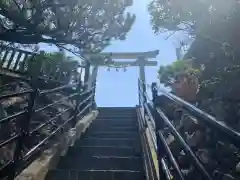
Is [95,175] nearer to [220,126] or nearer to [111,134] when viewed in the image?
[111,134]

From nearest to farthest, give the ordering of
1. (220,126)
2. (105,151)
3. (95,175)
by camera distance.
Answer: (220,126) < (95,175) < (105,151)

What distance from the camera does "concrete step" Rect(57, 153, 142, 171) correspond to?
374 centimetres

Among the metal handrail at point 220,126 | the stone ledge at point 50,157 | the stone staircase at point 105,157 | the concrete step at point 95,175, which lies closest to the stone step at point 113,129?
the stone staircase at point 105,157

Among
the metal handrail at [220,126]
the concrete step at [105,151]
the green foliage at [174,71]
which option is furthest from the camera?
the green foliage at [174,71]

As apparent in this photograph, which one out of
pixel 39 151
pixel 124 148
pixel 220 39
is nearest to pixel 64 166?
pixel 39 151

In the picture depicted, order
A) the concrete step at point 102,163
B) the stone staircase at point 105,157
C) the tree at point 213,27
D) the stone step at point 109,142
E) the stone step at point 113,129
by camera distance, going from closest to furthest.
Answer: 1. the tree at point 213,27
2. the stone staircase at point 105,157
3. the concrete step at point 102,163
4. the stone step at point 109,142
5. the stone step at point 113,129

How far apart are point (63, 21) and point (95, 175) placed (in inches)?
103

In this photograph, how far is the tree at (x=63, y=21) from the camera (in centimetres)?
440

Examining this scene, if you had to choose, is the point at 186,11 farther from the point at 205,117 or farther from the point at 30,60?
the point at 30,60

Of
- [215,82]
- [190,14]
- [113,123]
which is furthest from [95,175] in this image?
[113,123]

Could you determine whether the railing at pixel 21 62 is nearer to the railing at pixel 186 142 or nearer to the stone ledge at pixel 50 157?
the stone ledge at pixel 50 157

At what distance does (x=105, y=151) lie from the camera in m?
4.29

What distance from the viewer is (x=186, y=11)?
394cm

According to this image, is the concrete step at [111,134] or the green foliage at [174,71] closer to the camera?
the green foliage at [174,71]
